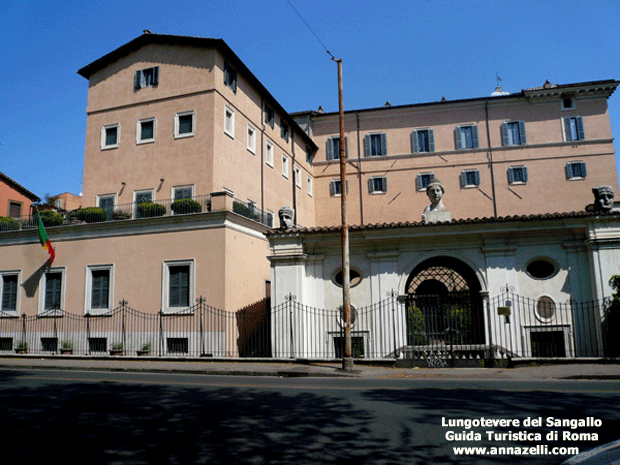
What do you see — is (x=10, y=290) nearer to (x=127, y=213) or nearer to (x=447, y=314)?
(x=127, y=213)

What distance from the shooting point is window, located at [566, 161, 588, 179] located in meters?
34.5

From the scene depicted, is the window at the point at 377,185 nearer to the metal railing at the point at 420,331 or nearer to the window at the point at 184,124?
the window at the point at 184,124

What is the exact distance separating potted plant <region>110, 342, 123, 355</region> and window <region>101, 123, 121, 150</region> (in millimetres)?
11110

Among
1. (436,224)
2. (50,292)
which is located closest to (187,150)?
(50,292)

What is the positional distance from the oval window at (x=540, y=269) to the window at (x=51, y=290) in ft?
67.8

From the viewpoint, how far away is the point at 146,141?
25938 mm

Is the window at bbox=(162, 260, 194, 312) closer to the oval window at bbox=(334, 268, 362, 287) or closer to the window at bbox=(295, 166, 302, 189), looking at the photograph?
the oval window at bbox=(334, 268, 362, 287)

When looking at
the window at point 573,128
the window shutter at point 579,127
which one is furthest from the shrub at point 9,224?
the window shutter at point 579,127

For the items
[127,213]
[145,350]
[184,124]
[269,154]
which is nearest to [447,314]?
[145,350]

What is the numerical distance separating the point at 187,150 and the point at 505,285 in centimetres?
1632

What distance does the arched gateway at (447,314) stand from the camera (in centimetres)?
1581

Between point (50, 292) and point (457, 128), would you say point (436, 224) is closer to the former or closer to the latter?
point (50, 292)

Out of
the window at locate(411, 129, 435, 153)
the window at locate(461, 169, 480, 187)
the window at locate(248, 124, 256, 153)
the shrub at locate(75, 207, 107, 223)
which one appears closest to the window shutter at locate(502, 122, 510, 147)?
the window at locate(461, 169, 480, 187)

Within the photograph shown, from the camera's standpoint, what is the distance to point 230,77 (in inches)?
1046
